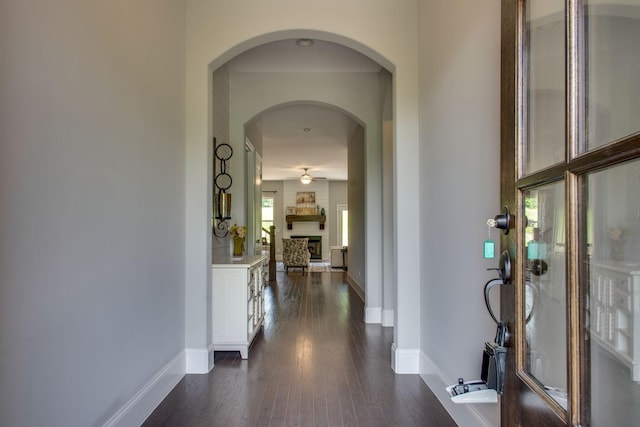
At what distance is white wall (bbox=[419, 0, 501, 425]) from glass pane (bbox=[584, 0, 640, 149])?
925mm

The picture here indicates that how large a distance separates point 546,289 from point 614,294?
10.0 inches

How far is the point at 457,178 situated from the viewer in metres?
2.17

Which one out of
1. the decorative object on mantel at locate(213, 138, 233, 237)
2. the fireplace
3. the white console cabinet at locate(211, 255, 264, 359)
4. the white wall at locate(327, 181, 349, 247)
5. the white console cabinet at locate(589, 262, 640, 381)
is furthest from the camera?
the white wall at locate(327, 181, 349, 247)

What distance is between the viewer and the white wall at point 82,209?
4.16 ft

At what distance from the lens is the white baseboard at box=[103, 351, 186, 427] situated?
1.97 metres

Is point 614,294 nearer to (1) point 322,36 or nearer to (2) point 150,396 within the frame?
(2) point 150,396

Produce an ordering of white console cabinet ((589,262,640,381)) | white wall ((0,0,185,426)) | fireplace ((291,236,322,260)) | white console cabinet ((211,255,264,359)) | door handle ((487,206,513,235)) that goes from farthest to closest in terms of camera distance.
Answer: fireplace ((291,236,322,260))
white console cabinet ((211,255,264,359))
white wall ((0,0,185,426))
door handle ((487,206,513,235))
white console cabinet ((589,262,640,381))

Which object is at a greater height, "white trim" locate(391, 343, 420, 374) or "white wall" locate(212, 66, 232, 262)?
"white wall" locate(212, 66, 232, 262)

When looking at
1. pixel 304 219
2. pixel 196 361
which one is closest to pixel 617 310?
pixel 196 361

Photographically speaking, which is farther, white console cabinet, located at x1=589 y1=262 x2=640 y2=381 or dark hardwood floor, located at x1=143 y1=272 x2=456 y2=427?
dark hardwood floor, located at x1=143 y1=272 x2=456 y2=427

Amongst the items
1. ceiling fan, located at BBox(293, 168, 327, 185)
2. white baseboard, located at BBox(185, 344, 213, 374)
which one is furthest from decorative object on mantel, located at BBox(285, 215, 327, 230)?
Result: white baseboard, located at BBox(185, 344, 213, 374)

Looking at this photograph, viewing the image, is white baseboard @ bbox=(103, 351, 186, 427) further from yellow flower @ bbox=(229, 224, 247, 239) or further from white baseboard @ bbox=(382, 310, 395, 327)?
white baseboard @ bbox=(382, 310, 395, 327)

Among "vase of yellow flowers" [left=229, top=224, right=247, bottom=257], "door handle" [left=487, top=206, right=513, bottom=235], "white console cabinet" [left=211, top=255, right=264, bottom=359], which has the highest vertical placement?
"door handle" [left=487, top=206, right=513, bottom=235]

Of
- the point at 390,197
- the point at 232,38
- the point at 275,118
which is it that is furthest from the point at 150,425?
the point at 275,118
